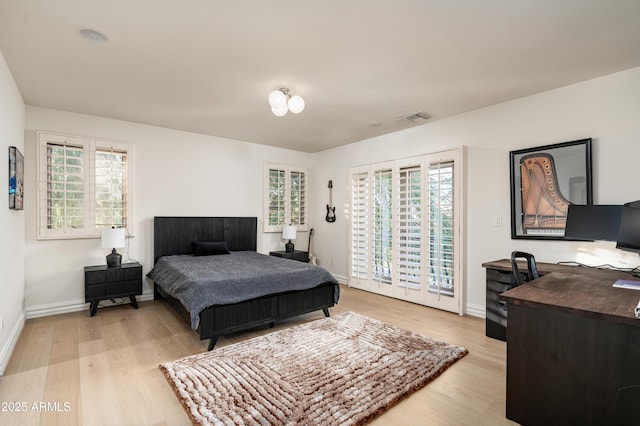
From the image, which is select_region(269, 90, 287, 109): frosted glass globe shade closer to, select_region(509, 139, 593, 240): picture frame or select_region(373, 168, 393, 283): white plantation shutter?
select_region(373, 168, 393, 283): white plantation shutter

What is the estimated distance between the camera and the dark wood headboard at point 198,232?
462cm

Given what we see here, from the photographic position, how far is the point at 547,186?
3.31 meters

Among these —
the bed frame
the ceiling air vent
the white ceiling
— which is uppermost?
the white ceiling

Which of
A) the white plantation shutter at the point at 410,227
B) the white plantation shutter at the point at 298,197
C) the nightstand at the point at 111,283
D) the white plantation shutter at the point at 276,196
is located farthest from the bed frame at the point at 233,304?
the white plantation shutter at the point at 410,227

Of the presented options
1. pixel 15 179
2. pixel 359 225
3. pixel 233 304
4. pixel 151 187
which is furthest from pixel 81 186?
pixel 359 225

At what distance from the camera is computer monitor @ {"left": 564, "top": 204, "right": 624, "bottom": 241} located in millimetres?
2715

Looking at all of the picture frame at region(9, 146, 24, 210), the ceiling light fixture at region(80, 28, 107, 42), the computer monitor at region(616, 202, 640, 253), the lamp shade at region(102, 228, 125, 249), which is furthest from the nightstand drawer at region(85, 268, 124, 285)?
the computer monitor at region(616, 202, 640, 253)

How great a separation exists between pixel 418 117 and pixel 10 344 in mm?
4958

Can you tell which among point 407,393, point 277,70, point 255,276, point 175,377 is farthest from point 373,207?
point 175,377

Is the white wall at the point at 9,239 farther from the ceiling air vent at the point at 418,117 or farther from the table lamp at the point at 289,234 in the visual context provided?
the ceiling air vent at the point at 418,117

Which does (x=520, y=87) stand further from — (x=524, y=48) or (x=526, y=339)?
(x=526, y=339)

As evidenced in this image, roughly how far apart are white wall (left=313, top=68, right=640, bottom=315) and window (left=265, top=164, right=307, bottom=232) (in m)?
1.72

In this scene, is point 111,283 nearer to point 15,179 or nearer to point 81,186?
point 81,186

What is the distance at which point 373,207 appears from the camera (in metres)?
5.11
